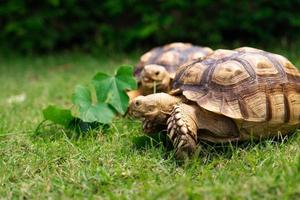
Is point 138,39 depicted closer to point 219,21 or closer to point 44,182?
point 219,21

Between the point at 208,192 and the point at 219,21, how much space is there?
20.2ft

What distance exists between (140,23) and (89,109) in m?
5.29

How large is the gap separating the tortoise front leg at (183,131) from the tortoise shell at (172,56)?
1.42 meters

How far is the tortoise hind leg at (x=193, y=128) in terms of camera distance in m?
2.78

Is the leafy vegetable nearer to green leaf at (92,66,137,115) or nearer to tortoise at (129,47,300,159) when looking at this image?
green leaf at (92,66,137,115)

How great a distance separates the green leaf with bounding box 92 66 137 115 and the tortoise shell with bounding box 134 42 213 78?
0.75m

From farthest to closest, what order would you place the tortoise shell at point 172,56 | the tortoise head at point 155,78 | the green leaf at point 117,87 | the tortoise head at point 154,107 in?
1. the tortoise shell at point 172,56
2. the tortoise head at point 155,78
3. the green leaf at point 117,87
4. the tortoise head at point 154,107

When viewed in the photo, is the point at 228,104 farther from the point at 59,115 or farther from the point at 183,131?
the point at 59,115

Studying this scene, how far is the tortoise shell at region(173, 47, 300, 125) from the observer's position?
291 cm

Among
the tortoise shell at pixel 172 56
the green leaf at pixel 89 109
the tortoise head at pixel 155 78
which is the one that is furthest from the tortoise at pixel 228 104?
the tortoise shell at pixel 172 56

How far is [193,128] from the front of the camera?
112 inches

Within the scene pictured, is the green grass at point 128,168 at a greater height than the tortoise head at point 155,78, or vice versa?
the tortoise head at point 155,78

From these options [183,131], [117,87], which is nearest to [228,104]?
[183,131]

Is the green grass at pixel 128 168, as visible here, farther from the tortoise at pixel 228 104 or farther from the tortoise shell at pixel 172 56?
the tortoise shell at pixel 172 56
